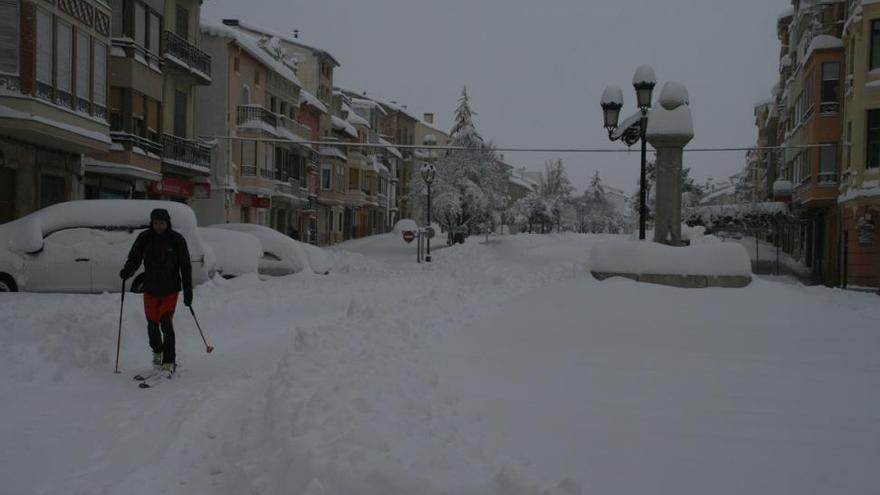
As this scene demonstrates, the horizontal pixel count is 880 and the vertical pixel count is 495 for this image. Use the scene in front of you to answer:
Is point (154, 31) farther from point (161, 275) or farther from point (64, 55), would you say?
point (161, 275)

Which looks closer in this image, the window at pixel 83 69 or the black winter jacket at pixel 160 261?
the black winter jacket at pixel 160 261

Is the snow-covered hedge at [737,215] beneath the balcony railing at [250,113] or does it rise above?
beneath

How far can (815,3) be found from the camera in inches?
1416

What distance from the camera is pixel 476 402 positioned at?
19.9 ft

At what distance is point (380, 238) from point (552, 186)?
161 feet

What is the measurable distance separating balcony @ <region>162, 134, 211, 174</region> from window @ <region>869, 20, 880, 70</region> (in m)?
26.1

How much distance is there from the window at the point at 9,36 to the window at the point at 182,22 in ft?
43.7

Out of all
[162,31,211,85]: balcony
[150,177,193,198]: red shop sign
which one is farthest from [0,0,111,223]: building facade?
[162,31,211,85]: balcony

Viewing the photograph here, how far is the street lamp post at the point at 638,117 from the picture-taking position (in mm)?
15414

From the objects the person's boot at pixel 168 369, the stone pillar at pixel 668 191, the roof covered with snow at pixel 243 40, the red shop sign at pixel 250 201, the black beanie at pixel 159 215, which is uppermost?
the roof covered with snow at pixel 243 40

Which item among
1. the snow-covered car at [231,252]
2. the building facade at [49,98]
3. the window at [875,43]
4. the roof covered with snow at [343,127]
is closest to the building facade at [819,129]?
the window at [875,43]

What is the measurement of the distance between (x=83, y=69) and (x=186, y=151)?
36.0 feet

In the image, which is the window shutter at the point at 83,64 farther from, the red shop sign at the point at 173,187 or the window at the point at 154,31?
the red shop sign at the point at 173,187

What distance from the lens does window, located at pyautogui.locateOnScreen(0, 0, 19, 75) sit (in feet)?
63.0
